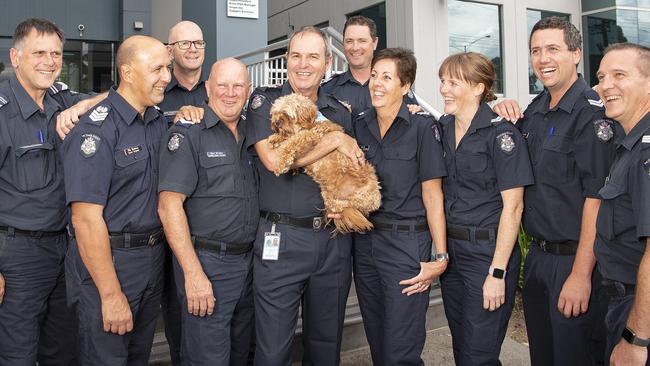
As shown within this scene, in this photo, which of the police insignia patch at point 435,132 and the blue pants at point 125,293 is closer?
the blue pants at point 125,293

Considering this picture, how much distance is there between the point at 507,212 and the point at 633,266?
2.38 ft

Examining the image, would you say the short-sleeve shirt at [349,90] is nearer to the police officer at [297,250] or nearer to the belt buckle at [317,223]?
the police officer at [297,250]

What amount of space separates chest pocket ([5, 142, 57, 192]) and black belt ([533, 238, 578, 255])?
9.27 ft

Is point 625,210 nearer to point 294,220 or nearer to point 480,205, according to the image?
point 480,205

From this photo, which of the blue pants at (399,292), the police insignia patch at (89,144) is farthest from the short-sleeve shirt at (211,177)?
the blue pants at (399,292)

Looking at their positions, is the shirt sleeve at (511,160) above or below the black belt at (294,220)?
above

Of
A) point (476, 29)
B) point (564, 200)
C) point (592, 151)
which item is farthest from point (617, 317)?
point (476, 29)

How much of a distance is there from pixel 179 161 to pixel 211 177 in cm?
19

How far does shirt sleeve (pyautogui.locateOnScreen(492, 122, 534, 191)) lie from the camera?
9.64ft

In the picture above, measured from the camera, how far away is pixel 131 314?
2777 mm

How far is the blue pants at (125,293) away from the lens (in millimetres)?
2768

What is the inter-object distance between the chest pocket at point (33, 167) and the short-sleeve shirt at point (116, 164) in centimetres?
41

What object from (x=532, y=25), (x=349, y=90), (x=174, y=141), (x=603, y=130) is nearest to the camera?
(x=603, y=130)

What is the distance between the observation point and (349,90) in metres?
4.54
